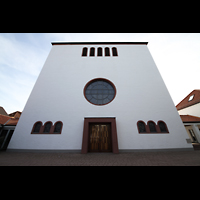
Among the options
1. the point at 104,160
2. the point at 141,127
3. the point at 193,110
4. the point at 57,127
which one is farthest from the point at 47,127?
the point at 193,110

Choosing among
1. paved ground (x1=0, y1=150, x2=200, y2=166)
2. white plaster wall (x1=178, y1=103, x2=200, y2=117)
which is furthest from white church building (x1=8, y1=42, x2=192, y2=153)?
white plaster wall (x1=178, y1=103, x2=200, y2=117)

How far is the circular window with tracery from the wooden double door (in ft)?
7.62

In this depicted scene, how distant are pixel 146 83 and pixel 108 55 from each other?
6207mm

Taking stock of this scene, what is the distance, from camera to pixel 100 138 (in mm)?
7750

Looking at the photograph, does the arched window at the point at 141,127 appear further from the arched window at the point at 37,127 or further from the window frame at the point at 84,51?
the window frame at the point at 84,51

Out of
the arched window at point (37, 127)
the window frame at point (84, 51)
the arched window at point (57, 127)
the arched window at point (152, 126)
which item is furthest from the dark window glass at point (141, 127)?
the window frame at point (84, 51)

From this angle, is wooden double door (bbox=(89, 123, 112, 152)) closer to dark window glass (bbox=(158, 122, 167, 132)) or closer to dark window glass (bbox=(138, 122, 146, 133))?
dark window glass (bbox=(138, 122, 146, 133))

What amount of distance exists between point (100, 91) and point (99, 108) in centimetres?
204

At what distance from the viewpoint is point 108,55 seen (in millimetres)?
12273

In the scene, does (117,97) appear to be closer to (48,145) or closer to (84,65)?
(84,65)
